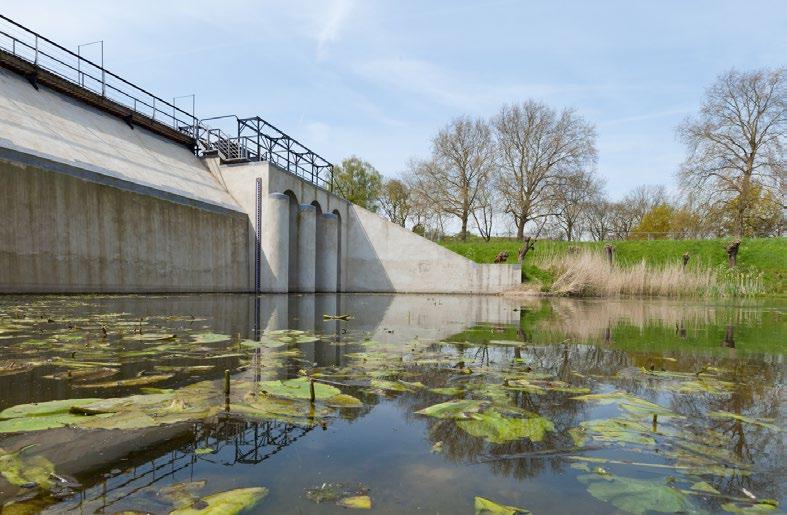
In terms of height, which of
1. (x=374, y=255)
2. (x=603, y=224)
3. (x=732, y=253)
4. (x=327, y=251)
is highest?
(x=603, y=224)

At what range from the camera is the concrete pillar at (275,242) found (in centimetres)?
1566

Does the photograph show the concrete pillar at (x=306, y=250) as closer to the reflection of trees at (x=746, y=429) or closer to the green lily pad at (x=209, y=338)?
the green lily pad at (x=209, y=338)

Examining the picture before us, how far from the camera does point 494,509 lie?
1.04 metres

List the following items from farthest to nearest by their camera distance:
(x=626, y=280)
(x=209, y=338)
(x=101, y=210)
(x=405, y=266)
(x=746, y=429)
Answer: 1. (x=405, y=266)
2. (x=626, y=280)
3. (x=101, y=210)
4. (x=209, y=338)
5. (x=746, y=429)

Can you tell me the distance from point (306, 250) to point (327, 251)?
1.90 metres

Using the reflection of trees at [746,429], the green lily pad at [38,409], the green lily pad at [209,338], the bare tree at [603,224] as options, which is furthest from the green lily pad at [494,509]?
the bare tree at [603,224]

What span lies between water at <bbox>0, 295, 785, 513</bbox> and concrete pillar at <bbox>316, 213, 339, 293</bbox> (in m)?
15.9

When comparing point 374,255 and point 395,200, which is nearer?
point 374,255

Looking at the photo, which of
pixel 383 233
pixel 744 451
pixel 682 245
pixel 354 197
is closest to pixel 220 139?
pixel 383 233

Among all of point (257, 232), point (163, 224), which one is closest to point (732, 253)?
point (257, 232)

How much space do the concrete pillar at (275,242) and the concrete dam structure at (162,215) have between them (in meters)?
0.04

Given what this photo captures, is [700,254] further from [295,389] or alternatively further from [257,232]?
[295,389]

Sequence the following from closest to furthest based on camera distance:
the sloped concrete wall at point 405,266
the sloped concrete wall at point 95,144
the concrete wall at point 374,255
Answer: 1. the sloped concrete wall at point 95,144
2. the concrete wall at point 374,255
3. the sloped concrete wall at point 405,266

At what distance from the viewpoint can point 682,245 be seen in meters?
26.8
